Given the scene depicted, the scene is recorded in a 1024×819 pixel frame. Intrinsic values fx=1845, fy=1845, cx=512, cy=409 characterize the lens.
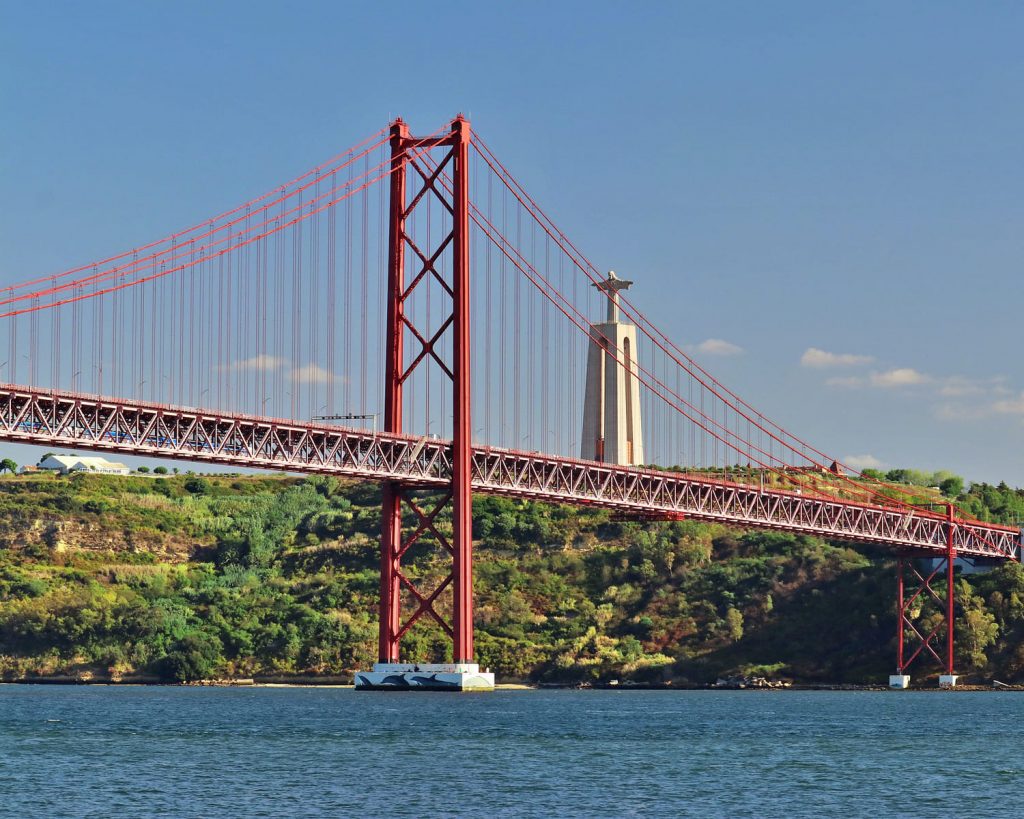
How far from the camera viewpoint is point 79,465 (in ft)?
513

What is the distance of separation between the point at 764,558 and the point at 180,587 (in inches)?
1537

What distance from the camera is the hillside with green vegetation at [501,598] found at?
106312 millimetres

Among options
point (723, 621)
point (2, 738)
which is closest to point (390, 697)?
point (2, 738)

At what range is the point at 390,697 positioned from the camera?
8156 cm

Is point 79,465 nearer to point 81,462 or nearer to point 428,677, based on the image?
point 81,462

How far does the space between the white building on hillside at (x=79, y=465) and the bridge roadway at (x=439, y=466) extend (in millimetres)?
72169

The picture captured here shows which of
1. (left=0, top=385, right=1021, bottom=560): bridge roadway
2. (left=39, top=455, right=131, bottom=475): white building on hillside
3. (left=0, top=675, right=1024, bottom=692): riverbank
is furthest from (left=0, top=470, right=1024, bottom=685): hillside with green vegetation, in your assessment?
(left=39, top=455, right=131, bottom=475): white building on hillside

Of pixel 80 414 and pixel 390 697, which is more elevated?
pixel 80 414

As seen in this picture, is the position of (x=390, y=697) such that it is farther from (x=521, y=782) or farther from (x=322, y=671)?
(x=521, y=782)

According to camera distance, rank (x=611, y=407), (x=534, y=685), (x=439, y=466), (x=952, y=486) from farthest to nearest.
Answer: (x=952, y=486)
(x=611, y=407)
(x=534, y=685)
(x=439, y=466)

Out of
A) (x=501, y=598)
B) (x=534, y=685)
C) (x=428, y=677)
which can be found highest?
(x=501, y=598)

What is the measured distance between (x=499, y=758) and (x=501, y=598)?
63.9m

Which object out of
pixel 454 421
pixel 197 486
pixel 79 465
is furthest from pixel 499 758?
pixel 79 465

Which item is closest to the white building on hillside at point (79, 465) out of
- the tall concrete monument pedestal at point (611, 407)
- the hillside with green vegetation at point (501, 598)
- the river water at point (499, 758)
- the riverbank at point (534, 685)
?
the hillside with green vegetation at point (501, 598)
